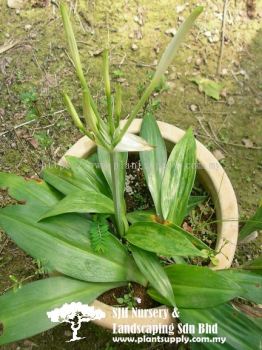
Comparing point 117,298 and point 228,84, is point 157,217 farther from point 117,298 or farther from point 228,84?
point 228,84

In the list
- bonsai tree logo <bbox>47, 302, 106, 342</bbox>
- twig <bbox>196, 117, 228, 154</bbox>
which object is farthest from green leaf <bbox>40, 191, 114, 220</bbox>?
twig <bbox>196, 117, 228, 154</bbox>

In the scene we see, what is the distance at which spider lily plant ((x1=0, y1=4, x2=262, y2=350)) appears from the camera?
1.05 meters

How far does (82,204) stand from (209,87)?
1.00 metres

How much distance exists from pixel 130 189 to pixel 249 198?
0.54 meters

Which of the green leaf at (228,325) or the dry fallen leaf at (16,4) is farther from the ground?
the dry fallen leaf at (16,4)

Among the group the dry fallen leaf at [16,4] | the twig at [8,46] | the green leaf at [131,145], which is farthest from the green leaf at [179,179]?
the dry fallen leaf at [16,4]

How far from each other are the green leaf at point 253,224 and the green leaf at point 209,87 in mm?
715

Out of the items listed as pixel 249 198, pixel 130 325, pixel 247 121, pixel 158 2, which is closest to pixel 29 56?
pixel 158 2

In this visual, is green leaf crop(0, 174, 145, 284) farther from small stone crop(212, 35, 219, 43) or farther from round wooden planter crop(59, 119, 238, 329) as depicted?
small stone crop(212, 35, 219, 43)

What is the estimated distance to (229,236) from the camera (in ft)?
3.99

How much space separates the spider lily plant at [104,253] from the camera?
3.43 feet

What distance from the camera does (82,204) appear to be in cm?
112

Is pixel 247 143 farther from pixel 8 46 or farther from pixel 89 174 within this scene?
pixel 8 46

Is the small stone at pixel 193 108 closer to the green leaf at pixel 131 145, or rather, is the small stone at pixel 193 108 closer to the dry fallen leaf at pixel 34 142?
the dry fallen leaf at pixel 34 142
